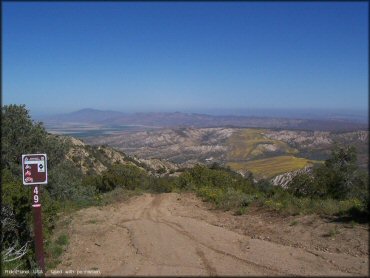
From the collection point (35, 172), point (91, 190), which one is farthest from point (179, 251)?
point (91, 190)

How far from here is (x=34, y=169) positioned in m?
7.32

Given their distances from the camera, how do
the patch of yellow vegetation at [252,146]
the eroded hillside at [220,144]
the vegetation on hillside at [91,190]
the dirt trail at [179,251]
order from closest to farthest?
the dirt trail at [179,251] → the vegetation on hillside at [91,190] → the eroded hillside at [220,144] → the patch of yellow vegetation at [252,146]

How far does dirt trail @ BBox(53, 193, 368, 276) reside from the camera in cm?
761

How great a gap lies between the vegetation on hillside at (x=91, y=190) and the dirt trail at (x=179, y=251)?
0.95 m

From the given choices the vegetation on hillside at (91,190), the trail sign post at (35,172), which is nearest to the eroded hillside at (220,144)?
the vegetation on hillside at (91,190)

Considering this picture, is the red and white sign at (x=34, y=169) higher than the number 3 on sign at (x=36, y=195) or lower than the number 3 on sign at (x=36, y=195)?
higher

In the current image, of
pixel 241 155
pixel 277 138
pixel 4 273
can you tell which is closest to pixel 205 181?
pixel 4 273

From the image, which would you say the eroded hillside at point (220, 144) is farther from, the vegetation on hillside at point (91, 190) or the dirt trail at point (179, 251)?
the dirt trail at point (179, 251)

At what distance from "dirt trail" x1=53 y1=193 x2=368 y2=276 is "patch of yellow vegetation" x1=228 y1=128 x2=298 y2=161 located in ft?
196

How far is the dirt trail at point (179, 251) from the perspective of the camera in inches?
300

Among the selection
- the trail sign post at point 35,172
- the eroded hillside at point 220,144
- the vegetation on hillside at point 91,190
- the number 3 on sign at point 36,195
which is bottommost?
the eroded hillside at point 220,144

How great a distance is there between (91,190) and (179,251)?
42.5 ft

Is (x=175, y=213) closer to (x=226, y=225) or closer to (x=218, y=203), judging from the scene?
(x=218, y=203)

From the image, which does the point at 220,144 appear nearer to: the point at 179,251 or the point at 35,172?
the point at 179,251
